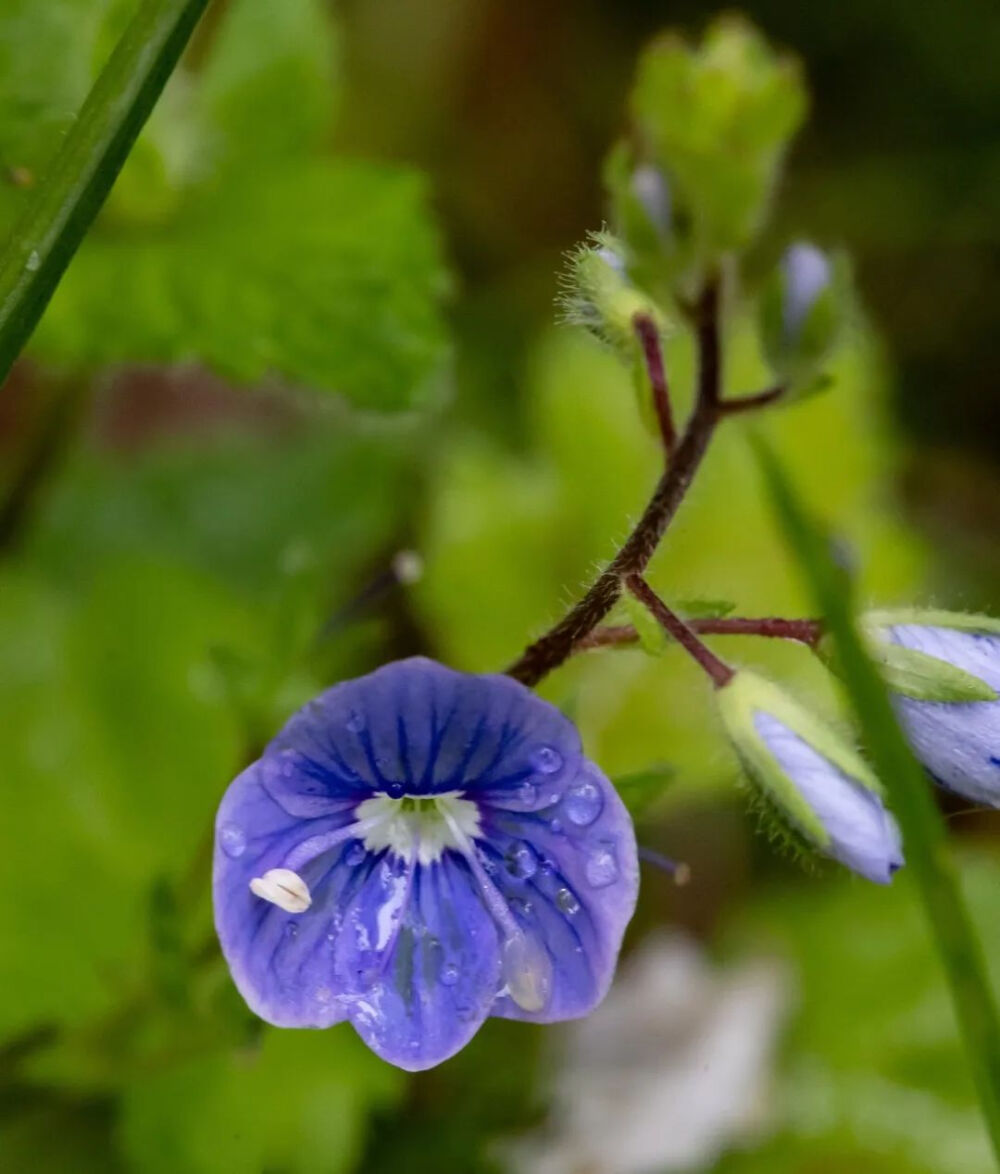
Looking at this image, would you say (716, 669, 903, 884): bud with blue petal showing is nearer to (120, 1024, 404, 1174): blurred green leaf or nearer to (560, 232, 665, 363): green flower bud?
(560, 232, 665, 363): green flower bud

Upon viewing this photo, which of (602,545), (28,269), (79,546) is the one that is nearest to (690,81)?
(28,269)

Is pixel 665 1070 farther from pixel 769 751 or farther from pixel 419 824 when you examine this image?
pixel 769 751

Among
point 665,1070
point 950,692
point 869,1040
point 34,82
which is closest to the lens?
point 950,692

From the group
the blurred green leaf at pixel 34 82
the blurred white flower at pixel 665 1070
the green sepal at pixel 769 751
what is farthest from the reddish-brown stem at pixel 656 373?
the blurred white flower at pixel 665 1070

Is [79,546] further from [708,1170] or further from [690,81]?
[690,81]

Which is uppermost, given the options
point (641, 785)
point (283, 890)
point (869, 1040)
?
point (283, 890)

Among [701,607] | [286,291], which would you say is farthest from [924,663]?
[286,291]

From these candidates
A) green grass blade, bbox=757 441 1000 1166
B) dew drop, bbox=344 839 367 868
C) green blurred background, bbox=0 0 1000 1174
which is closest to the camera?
green grass blade, bbox=757 441 1000 1166

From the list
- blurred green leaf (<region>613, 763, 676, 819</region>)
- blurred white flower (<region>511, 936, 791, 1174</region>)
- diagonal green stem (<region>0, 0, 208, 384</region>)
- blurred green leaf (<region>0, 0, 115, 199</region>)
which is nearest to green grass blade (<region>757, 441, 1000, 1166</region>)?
blurred green leaf (<region>613, 763, 676, 819</region>)
